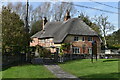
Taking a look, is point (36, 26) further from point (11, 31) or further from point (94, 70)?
point (94, 70)

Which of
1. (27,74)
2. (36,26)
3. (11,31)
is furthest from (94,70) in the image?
(36,26)

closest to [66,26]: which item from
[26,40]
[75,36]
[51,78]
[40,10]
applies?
[75,36]

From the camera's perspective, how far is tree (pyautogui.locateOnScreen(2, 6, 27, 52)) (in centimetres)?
2116

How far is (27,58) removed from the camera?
2383 cm

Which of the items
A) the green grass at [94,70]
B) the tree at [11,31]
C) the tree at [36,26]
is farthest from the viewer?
the tree at [36,26]

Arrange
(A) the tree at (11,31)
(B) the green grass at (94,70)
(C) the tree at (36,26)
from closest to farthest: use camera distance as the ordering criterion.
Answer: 1. (B) the green grass at (94,70)
2. (A) the tree at (11,31)
3. (C) the tree at (36,26)

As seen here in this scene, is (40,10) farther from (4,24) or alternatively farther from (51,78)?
(51,78)

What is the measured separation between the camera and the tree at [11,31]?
69.4ft

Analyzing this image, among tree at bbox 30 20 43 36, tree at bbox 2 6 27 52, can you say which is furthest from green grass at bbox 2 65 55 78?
tree at bbox 30 20 43 36

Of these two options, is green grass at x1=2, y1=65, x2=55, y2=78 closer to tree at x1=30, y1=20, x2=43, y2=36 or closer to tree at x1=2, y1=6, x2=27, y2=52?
tree at x1=2, y1=6, x2=27, y2=52

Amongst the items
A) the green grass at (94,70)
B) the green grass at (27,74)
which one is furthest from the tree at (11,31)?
the green grass at (94,70)

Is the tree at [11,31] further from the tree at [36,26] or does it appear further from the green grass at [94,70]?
the tree at [36,26]

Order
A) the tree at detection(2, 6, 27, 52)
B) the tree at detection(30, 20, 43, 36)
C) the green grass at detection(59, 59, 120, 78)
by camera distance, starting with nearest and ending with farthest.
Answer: the green grass at detection(59, 59, 120, 78) < the tree at detection(2, 6, 27, 52) < the tree at detection(30, 20, 43, 36)

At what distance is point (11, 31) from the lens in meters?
21.9
